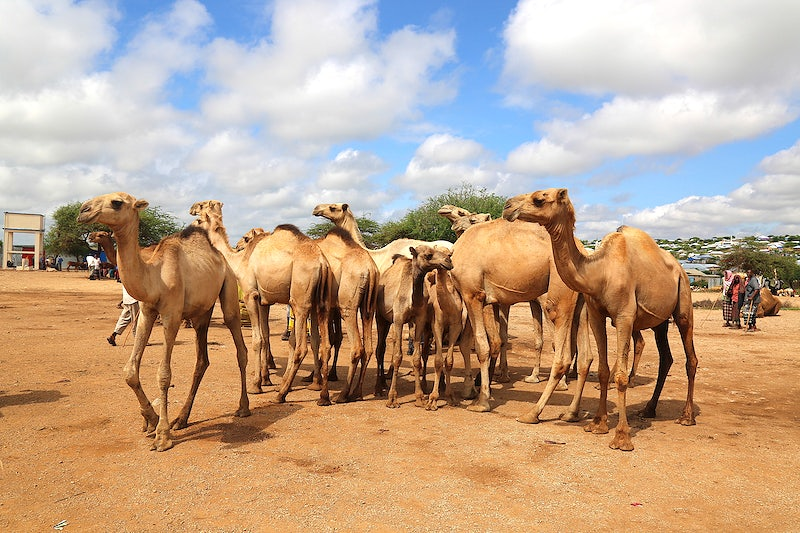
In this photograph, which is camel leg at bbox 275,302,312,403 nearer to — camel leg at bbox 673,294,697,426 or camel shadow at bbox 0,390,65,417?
camel shadow at bbox 0,390,65,417

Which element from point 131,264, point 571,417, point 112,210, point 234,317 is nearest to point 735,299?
point 571,417

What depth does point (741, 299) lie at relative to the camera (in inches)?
824

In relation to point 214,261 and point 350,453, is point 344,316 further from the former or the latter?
point 350,453

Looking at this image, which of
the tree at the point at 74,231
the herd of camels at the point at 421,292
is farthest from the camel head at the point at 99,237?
the tree at the point at 74,231

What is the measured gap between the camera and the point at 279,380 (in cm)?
1030

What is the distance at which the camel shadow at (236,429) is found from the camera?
6.39 metres

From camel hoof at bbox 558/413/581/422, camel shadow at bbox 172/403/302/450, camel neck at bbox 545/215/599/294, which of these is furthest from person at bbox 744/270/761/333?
camel shadow at bbox 172/403/302/450

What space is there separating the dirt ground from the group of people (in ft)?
37.3

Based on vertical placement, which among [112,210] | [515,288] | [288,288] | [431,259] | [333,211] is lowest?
[288,288]

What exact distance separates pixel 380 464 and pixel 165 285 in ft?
10.5

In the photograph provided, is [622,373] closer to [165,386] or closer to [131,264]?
[165,386]

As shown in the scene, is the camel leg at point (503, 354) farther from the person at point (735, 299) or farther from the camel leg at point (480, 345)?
the person at point (735, 299)

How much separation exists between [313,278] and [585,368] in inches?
168

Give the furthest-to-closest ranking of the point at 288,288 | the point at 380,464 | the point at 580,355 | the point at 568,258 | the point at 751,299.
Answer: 1. the point at 751,299
2. the point at 288,288
3. the point at 580,355
4. the point at 568,258
5. the point at 380,464
